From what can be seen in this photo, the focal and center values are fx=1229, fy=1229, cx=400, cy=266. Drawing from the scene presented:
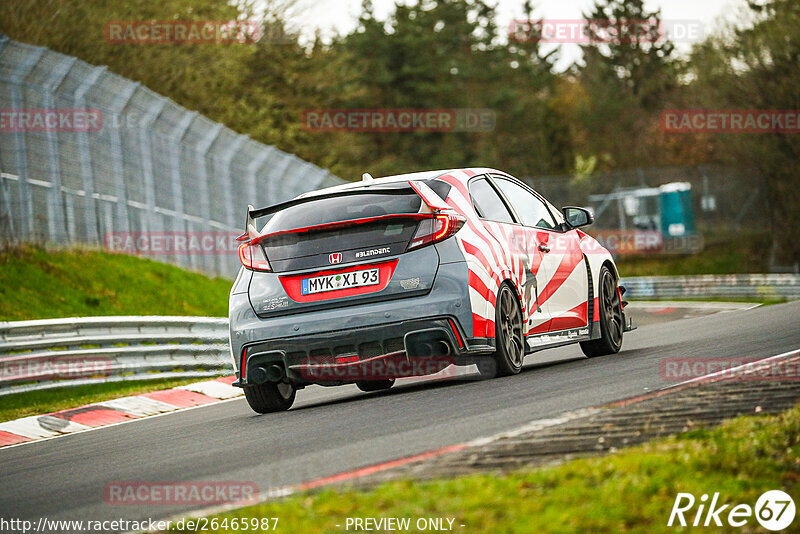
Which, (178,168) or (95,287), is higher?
(178,168)

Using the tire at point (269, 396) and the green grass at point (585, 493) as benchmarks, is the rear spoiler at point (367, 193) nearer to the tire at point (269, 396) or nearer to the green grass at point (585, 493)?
the tire at point (269, 396)

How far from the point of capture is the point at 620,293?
38.3ft

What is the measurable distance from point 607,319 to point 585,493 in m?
6.77

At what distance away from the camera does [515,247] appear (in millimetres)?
9477

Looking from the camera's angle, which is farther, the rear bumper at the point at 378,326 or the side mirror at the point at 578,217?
the side mirror at the point at 578,217

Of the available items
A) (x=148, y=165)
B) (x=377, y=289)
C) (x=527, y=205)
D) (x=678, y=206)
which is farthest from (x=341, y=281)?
(x=678, y=206)

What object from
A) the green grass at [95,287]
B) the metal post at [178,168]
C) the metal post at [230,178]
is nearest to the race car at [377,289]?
the green grass at [95,287]

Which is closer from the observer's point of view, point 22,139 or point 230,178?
point 22,139

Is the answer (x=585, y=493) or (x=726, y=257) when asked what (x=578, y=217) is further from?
(x=726, y=257)

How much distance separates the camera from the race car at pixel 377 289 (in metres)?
8.51

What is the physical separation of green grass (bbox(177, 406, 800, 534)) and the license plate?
3.51m

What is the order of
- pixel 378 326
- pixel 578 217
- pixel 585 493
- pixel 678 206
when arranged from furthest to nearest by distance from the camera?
pixel 678 206
pixel 578 217
pixel 378 326
pixel 585 493

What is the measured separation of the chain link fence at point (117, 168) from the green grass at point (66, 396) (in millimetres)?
4425

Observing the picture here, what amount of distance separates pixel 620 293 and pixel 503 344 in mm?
3004
